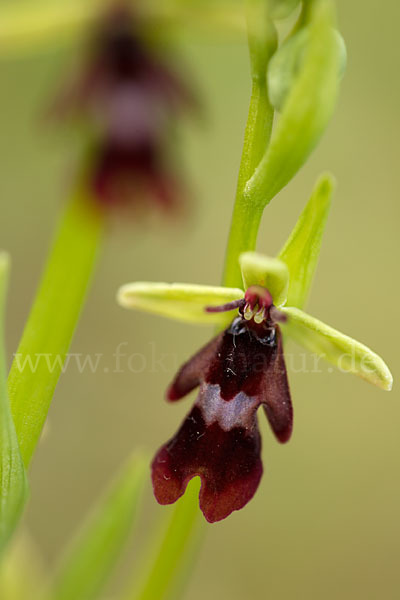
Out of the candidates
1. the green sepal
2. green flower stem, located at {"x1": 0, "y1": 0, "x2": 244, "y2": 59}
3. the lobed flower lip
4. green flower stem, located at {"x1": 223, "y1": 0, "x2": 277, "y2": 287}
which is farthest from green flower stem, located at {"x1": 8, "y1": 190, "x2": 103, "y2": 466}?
green flower stem, located at {"x1": 0, "y1": 0, "x2": 244, "y2": 59}

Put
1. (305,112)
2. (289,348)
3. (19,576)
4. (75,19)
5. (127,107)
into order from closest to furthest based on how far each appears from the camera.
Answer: (305,112), (19,576), (127,107), (75,19), (289,348)

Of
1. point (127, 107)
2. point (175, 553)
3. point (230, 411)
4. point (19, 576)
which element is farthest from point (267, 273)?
point (127, 107)

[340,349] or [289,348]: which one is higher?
[289,348]

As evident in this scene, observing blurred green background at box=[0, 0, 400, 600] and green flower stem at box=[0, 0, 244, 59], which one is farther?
blurred green background at box=[0, 0, 400, 600]

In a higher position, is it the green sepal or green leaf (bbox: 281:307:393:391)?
the green sepal

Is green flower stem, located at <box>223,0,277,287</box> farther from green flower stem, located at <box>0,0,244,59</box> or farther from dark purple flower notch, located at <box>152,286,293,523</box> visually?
green flower stem, located at <box>0,0,244,59</box>

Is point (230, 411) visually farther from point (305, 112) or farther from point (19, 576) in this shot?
point (19, 576)

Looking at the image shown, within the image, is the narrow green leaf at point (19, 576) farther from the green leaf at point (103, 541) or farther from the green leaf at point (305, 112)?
the green leaf at point (305, 112)
